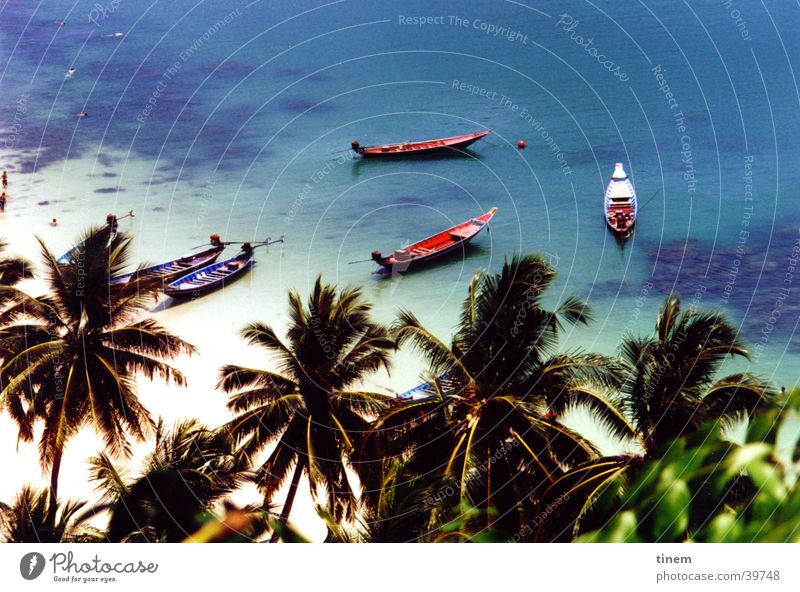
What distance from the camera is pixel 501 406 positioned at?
21141 millimetres

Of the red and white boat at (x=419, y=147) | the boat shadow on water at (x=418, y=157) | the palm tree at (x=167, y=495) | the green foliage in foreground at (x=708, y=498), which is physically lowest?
the green foliage in foreground at (x=708, y=498)

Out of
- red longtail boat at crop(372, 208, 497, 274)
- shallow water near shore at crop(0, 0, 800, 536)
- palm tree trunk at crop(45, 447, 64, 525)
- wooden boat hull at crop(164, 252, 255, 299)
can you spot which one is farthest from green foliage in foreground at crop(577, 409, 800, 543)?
wooden boat hull at crop(164, 252, 255, 299)

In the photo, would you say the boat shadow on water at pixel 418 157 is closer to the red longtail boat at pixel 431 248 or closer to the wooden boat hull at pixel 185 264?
the red longtail boat at pixel 431 248

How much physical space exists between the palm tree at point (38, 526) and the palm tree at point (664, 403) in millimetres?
8236

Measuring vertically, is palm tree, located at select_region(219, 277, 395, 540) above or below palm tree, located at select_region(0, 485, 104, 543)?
above

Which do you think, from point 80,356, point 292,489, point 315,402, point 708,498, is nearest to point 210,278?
point 80,356

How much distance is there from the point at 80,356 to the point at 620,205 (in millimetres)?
26251

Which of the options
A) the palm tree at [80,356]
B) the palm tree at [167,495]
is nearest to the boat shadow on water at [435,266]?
the palm tree at [80,356]

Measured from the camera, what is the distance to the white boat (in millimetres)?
43094

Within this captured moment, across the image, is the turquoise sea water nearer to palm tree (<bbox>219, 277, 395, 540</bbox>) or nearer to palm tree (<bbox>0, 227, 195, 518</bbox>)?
palm tree (<bbox>219, 277, 395, 540</bbox>)

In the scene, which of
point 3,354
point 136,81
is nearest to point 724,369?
point 3,354

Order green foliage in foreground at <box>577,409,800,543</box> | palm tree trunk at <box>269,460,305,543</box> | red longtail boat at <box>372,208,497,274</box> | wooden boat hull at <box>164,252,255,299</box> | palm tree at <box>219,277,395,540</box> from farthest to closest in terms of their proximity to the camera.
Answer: red longtail boat at <box>372,208,497,274</box> → wooden boat hull at <box>164,252,255,299</box> → palm tree at <box>219,277,395,540</box> → palm tree trunk at <box>269,460,305,543</box> → green foliage in foreground at <box>577,409,800,543</box>

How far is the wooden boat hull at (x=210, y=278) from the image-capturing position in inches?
1513

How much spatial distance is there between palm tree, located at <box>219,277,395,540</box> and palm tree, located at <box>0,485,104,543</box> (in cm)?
326
